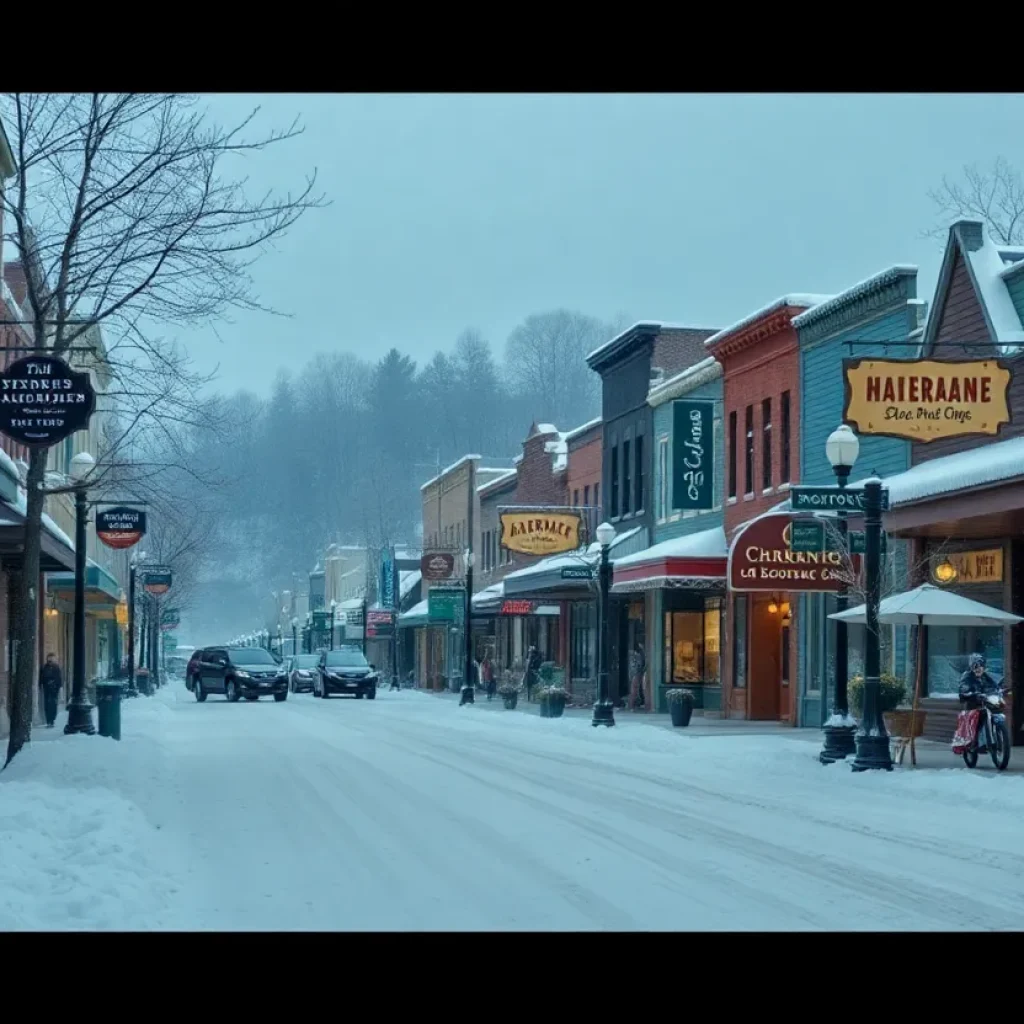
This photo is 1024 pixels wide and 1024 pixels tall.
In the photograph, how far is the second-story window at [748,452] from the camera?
36938mm

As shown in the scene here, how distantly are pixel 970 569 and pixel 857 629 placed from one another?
13.9ft

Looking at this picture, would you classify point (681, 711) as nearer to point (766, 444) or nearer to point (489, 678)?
point (766, 444)

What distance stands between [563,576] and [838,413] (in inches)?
386

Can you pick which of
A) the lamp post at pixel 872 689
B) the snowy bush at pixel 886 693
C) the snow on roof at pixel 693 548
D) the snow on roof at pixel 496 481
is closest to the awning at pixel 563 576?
the snow on roof at pixel 693 548

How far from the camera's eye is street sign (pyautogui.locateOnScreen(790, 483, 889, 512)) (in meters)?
22.0

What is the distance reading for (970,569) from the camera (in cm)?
2741

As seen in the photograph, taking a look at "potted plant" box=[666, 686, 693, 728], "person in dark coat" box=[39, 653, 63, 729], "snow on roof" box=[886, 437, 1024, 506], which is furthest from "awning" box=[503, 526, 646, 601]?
"snow on roof" box=[886, 437, 1024, 506]

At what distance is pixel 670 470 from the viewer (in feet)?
139

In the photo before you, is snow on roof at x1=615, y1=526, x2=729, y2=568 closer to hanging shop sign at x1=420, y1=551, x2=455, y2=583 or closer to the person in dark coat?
the person in dark coat

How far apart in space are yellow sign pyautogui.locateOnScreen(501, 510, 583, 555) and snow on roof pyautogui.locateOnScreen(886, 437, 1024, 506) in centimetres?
1843
